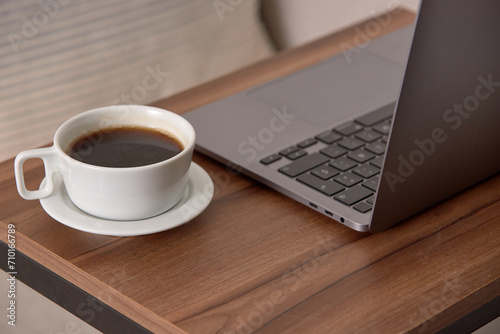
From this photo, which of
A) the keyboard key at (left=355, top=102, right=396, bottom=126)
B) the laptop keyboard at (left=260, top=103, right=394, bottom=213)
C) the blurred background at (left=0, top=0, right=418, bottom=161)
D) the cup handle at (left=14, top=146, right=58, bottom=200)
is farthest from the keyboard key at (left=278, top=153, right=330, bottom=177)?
the blurred background at (left=0, top=0, right=418, bottom=161)

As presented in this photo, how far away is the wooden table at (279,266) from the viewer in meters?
0.53

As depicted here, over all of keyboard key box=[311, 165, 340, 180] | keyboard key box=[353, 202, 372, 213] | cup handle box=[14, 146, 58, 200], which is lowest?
keyboard key box=[311, 165, 340, 180]

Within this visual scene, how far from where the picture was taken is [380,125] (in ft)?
2.59

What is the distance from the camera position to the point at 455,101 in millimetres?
574

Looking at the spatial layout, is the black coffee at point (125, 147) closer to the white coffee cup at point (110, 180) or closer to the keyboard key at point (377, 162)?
the white coffee cup at point (110, 180)

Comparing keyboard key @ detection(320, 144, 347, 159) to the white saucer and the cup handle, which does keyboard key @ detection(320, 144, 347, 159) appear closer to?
the white saucer

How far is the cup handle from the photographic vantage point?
60 cm

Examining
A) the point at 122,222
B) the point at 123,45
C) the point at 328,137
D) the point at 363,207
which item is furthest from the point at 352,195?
the point at 123,45

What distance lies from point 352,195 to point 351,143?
11 cm

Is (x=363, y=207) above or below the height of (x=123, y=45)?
above

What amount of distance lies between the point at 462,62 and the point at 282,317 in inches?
10.2

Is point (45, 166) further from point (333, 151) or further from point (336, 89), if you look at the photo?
point (336, 89)

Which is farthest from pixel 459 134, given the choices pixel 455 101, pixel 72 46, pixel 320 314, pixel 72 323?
pixel 72 46

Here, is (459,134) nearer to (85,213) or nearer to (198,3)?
(85,213)
